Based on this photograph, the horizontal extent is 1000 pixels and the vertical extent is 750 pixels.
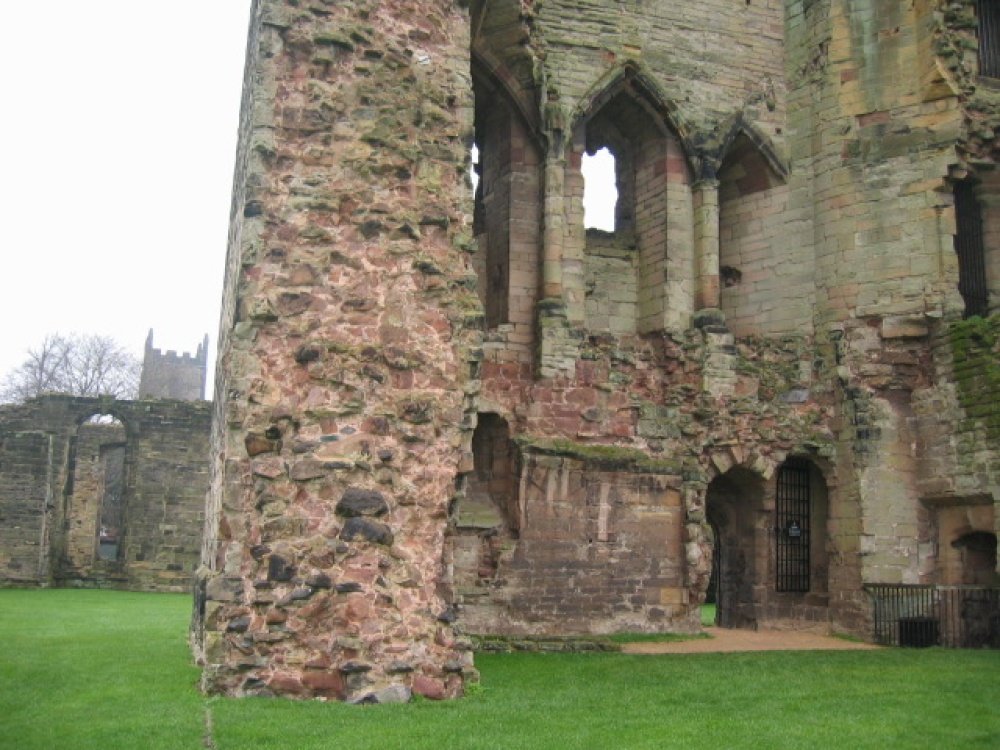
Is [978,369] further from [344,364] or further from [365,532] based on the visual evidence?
[365,532]

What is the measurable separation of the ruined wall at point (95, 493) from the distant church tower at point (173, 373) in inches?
1421

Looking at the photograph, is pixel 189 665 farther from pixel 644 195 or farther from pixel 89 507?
pixel 89 507

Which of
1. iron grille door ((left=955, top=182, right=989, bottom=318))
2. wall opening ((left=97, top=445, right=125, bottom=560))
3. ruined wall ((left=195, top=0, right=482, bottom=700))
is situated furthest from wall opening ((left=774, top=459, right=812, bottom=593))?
wall opening ((left=97, top=445, right=125, bottom=560))

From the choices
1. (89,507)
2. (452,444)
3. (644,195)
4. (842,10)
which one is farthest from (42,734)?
(89,507)

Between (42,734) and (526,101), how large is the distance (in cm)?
1135

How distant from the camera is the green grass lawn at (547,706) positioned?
6.49 m

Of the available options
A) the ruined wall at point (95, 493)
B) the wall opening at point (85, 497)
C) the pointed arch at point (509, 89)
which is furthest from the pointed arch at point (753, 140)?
→ the wall opening at point (85, 497)

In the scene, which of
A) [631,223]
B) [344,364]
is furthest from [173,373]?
[344,364]

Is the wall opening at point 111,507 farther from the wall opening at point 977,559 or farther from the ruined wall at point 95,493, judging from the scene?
the wall opening at point 977,559

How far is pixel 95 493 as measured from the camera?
2372 centimetres

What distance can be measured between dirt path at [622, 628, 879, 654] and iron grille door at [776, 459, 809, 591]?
83cm

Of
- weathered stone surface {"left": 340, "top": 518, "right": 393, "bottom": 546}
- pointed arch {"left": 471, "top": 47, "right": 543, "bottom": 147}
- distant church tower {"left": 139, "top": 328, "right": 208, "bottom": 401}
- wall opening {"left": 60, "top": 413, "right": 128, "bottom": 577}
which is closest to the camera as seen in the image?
weathered stone surface {"left": 340, "top": 518, "right": 393, "bottom": 546}

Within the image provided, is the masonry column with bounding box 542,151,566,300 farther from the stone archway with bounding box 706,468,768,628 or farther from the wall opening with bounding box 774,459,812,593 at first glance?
the wall opening with bounding box 774,459,812,593

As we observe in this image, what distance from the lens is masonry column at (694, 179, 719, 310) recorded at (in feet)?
51.9
